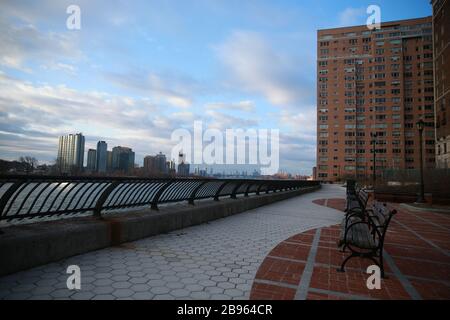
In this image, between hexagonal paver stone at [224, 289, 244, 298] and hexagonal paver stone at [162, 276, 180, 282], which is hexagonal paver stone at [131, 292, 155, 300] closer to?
hexagonal paver stone at [162, 276, 180, 282]

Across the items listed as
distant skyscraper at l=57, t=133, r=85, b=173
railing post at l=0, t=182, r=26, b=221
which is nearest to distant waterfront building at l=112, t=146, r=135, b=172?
distant skyscraper at l=57, t=133, r=85, b=173

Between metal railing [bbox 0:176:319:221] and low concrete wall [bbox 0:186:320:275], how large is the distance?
26cm

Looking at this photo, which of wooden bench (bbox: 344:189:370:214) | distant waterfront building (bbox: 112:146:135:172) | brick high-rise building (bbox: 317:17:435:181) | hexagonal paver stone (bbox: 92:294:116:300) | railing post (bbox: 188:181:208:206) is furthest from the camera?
brick high-rise building (bbox: 317:17:435:181)

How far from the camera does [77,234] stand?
4.75 meters

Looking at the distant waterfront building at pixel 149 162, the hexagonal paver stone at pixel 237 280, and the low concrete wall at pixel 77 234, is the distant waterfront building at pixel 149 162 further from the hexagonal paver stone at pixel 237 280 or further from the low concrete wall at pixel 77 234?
the hexagonal paver stone at pixel 237 280

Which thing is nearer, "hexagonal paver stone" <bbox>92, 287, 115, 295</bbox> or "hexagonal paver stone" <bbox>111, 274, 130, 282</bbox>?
"hexagonal paver stone" <bbox>92, 287, 115, 295</bbox>

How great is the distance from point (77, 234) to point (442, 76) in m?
56.3

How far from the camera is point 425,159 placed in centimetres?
9350

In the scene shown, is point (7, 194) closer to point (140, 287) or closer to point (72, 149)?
point (140, 287)

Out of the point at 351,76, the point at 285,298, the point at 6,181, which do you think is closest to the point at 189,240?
the point at 285,298

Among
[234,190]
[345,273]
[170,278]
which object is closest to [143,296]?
[170,278]

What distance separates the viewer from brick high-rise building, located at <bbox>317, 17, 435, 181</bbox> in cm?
9538

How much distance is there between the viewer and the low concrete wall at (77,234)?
387cm
